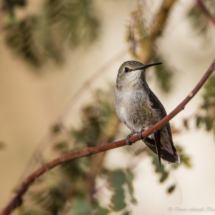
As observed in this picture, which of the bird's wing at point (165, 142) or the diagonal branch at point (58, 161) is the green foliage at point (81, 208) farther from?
the bird's wing at point (165, 142)

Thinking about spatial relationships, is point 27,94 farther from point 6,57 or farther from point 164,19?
point 164,19

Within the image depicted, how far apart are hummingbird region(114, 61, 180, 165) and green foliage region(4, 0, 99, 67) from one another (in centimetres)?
29

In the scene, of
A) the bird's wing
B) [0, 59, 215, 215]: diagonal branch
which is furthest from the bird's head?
[0, 59, 215, 215]: diagonal branch

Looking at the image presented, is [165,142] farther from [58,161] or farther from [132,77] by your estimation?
[58,161]

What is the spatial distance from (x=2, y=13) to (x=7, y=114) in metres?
2.12

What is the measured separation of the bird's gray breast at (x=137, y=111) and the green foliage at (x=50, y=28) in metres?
0.40

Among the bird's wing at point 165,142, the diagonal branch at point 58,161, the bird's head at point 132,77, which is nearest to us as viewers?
the diagonal branch at point 58,161

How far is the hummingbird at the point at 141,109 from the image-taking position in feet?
4.51

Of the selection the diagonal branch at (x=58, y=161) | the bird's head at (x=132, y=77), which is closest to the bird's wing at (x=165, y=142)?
the bird's head at (x=132, y=77)

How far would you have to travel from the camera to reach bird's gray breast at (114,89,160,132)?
4.55 feet

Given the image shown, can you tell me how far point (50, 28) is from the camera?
65.7 inches

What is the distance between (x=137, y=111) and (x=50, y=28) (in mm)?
663

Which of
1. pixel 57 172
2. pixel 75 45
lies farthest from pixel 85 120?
pixel 75 45

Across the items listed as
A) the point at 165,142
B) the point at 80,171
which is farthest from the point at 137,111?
the point at 80,171
